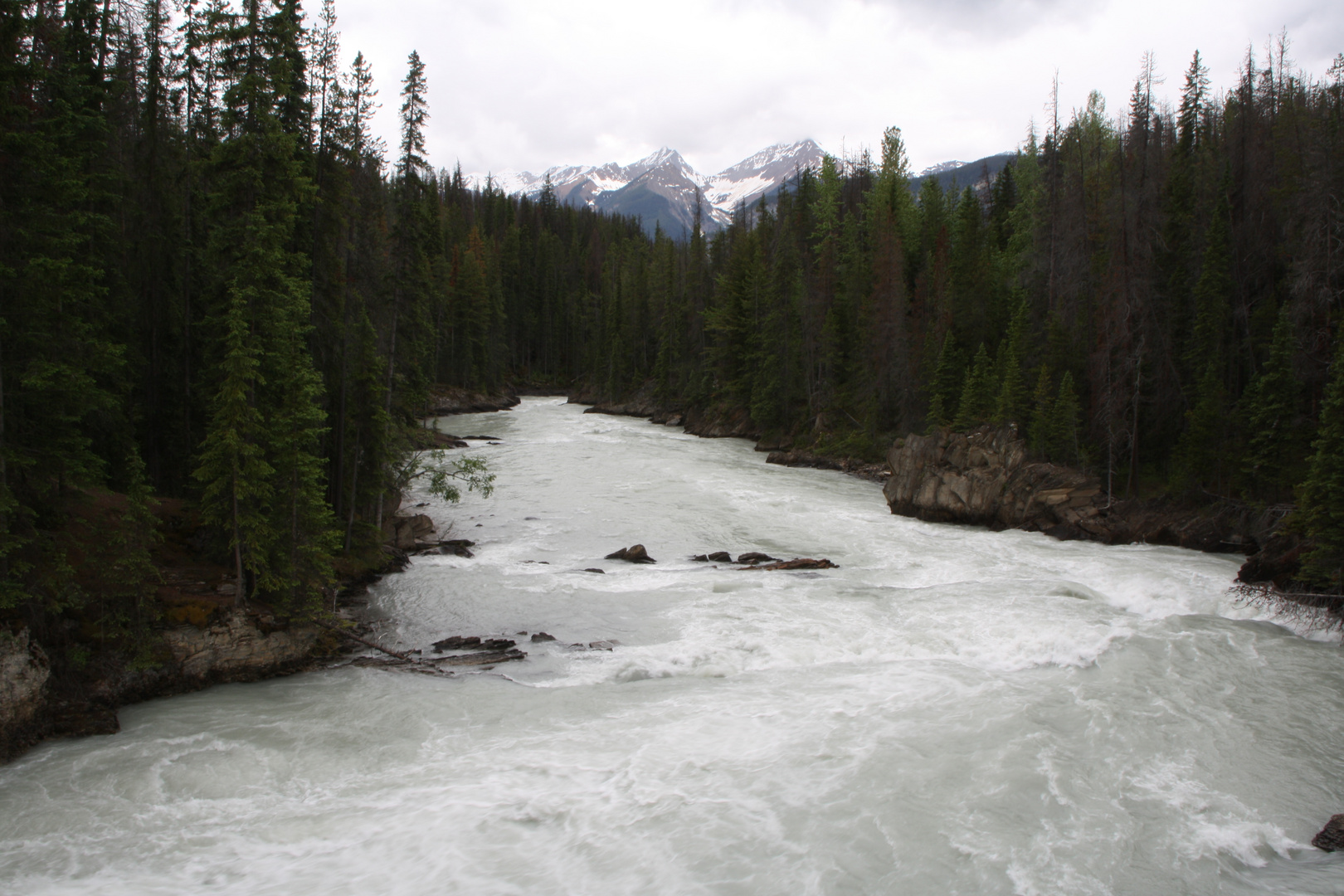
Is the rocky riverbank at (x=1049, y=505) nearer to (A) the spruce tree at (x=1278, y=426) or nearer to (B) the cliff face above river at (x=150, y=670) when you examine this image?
(A) the spruce tree at (x=1278, y=426)

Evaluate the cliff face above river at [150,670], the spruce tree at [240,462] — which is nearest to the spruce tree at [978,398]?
the cliff face above river at [150,670]

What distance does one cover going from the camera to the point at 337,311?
1936 centimetres

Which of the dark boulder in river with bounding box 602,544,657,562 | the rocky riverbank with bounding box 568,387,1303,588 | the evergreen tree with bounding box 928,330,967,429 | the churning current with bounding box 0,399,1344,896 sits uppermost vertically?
the evergreen tree with bounding box 928,330,967,429

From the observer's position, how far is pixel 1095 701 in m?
13.0

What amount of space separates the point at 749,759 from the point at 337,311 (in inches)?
614

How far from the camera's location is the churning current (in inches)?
346

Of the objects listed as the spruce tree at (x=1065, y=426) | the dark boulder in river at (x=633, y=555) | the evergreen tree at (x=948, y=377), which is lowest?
the dark boulder in river at (x=633, y=555)

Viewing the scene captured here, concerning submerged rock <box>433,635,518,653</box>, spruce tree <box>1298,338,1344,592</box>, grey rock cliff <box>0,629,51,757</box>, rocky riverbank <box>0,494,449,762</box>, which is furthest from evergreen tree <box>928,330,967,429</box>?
grey rock cliff <box>0,629,51,757</box>

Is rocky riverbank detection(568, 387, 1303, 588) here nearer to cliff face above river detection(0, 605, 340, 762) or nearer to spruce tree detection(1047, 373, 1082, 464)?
spruce tree detection(1047, 373, 1082, 464)

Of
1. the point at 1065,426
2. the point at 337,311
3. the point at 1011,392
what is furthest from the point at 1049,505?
the point at 337,311

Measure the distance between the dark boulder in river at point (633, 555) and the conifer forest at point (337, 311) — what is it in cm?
739

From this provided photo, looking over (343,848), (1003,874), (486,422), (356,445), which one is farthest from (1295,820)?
(486,422)

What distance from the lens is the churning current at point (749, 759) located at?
346 inches

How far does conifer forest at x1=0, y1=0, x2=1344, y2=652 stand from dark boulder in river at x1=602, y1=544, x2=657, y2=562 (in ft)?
24.2
